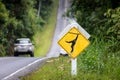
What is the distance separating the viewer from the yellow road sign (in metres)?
14.6

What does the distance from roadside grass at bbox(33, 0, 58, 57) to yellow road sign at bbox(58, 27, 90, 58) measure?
52688 millimetres

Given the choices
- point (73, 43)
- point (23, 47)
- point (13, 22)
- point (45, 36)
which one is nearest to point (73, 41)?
point (73, 43)

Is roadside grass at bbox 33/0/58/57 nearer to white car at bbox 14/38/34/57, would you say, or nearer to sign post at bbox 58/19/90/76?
white car at bbox 14/38/34/57

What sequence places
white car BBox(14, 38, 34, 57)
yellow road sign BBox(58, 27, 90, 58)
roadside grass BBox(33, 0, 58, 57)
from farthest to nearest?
roadside grass BBox(33, 0, 58, 57) < white car BBox(14, 38, 34, 57) < yellow road sign BBox(58, 27, 90, 58)

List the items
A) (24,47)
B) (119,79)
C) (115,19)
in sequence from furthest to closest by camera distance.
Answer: (24,47)
(115,19)
(119,79)

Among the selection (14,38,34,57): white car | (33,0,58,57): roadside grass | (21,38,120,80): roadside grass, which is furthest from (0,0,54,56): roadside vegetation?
(21,38,120,80): roadside grass

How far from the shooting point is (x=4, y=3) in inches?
2256

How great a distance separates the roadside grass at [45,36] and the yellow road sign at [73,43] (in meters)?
52.7

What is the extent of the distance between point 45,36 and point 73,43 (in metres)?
70.4

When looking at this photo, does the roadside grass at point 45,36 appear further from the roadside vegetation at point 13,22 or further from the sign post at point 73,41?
the sign post at point 73,41

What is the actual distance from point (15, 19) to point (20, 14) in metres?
2.14

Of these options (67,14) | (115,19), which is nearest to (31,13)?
(67,14)

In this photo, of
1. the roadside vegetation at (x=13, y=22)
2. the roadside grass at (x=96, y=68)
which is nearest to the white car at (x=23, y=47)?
the roadside vegetation at (x=13, y=22)

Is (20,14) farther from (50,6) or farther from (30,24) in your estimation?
(50,6)
